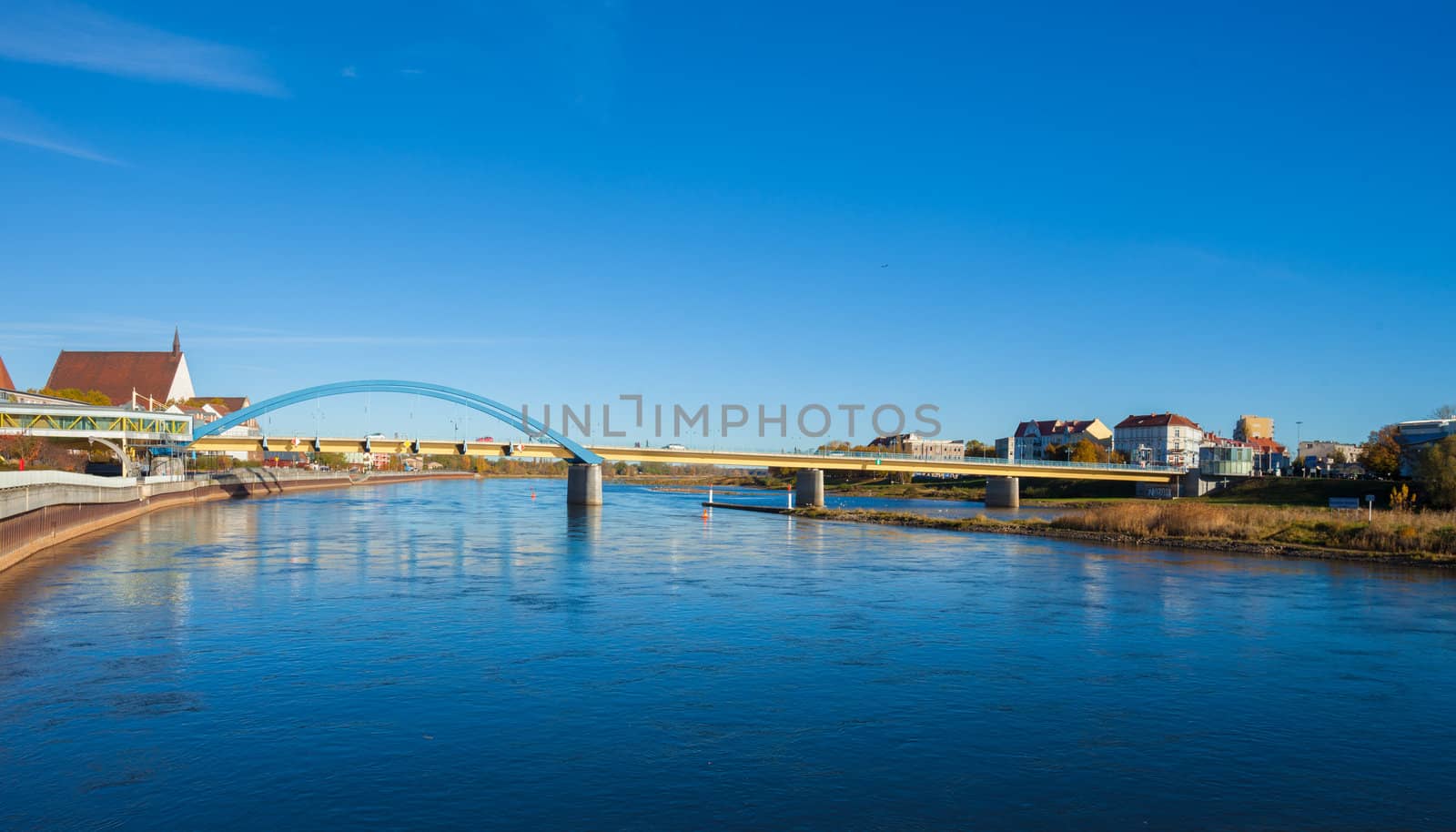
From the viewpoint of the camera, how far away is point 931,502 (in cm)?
10288

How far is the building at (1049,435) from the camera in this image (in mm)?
164625

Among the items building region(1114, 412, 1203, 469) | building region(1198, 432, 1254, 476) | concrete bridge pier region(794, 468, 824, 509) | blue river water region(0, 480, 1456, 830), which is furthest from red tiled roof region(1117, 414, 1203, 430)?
blue river water region(0, 480, 1456, 830)

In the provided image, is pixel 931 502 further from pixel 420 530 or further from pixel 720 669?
pixel 720 669

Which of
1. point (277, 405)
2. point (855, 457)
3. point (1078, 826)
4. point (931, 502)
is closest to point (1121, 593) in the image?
point (1078, 826)

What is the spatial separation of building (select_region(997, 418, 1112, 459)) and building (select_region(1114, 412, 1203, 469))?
5.54 metres

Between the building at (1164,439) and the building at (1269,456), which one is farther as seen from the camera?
the building at (1164,439)

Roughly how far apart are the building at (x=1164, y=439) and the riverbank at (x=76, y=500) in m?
117

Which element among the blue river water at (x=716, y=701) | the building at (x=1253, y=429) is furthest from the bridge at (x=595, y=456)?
the building at (x=1253, y=429)

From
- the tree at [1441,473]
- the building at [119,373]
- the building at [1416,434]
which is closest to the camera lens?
the tree at [1441,473]

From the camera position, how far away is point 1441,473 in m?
58.7

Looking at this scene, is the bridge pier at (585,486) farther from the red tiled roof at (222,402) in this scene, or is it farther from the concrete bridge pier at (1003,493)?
the red tiled roof at (222,402)

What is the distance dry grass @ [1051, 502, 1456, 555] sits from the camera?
40344mm

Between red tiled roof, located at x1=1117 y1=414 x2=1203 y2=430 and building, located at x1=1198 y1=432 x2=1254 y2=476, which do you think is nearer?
building, located at x1=1198 y1=432 x2=1254 y2=476

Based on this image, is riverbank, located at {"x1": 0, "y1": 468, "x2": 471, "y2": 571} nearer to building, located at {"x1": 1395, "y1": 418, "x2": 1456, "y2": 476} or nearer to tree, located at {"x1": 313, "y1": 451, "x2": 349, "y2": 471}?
tree, located at {"x1": 313, "y1": 451, "x2": 349, "y2": 471}
